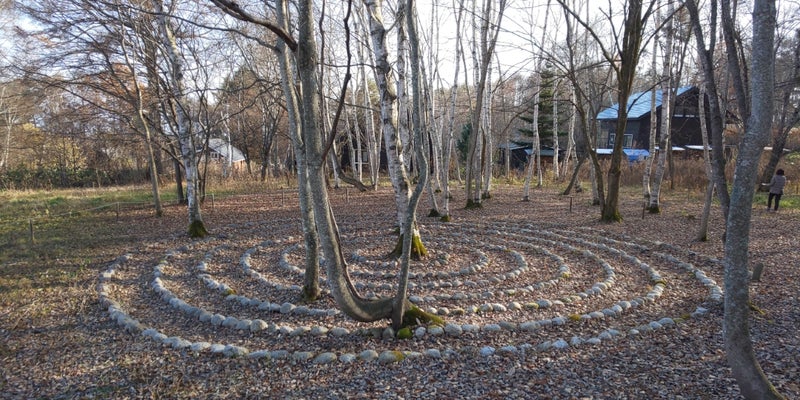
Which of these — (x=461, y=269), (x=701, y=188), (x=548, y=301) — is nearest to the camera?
(x=548, y=301)

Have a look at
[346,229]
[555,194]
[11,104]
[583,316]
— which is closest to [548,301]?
[583,316]

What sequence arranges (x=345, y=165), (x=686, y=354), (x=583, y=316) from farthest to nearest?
(x=345, y=165) → (x=583, y=316) → (x=686, y=354)

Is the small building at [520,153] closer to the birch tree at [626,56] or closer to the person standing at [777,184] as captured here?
the person standing at [777,184]

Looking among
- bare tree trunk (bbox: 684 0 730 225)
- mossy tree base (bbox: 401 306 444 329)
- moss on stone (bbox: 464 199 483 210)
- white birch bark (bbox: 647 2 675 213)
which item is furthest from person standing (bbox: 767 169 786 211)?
mossy tree base (bbox: 401 306 444 329)

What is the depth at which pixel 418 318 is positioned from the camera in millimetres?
4828

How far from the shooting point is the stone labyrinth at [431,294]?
459 centimetres

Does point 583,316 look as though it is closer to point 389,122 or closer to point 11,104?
point 389,122

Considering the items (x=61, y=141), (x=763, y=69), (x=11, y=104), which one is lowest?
(x=763, y=69)

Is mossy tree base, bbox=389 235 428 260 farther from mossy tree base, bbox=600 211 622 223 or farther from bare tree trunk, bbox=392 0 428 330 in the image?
mossy tree base, bbox=600 211 622 223

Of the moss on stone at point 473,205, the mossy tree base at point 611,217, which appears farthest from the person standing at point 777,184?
the moss on stone at point 473,205

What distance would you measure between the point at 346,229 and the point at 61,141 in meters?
23.2

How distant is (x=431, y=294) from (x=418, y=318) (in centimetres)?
133

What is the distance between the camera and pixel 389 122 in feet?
25.3

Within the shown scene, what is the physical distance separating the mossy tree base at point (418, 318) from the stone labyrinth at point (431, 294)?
0.40ft
